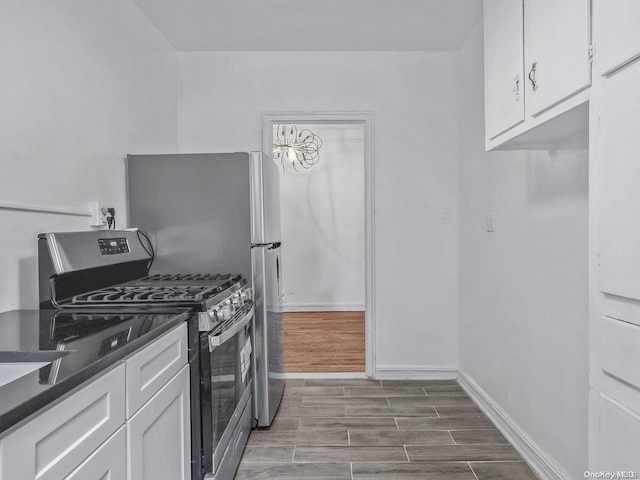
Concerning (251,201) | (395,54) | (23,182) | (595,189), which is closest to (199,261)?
(251,201)

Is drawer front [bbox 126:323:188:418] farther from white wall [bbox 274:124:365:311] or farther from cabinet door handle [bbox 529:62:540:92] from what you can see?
white wall [bbox 274:124:365:311]

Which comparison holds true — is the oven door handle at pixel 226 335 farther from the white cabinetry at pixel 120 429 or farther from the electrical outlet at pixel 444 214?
the electrical outlet at pixel 444 214

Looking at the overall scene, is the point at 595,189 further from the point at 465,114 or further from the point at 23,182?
the point at 465,114

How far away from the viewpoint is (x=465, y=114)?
3.36 meters

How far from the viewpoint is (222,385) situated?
1.94 metres

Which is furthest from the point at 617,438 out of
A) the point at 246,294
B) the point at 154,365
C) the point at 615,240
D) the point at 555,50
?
the point at 246,294

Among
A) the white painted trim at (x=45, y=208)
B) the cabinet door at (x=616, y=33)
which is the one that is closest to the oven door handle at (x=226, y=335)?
the white painted trim at (x=45, y=208)

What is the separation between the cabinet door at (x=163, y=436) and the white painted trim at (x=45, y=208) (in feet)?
2.72

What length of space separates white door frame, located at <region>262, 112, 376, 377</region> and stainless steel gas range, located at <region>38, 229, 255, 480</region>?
1431 mm

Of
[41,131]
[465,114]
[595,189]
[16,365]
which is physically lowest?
[16,365]

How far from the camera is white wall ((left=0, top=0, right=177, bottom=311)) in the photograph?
5.40ft

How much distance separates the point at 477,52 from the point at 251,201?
73.3 inches

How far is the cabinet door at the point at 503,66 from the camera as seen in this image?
1.74 meters

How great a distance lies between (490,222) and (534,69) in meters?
1.36
